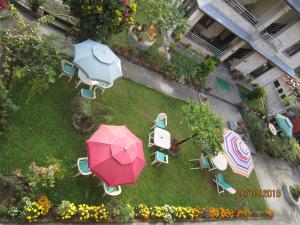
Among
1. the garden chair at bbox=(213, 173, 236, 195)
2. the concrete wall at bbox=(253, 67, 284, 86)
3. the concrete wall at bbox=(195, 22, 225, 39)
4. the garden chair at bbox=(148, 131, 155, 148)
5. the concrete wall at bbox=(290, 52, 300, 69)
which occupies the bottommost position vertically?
the garden chair at bbox=(213, 173, 236, 195)

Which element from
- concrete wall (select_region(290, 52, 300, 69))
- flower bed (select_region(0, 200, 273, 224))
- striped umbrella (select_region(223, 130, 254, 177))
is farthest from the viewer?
concrete wall (select_region(290, 52, 300, 69))

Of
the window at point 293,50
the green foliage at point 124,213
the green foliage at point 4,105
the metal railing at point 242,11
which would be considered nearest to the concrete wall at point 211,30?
the metal railing at point 242,11

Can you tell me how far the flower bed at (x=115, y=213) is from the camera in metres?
15.4

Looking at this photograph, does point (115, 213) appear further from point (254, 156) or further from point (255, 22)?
point (255, 22)

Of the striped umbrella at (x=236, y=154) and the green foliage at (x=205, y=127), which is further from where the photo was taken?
the striped umbrella at (x=236, y=154)

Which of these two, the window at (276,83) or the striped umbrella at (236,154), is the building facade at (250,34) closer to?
the window at (276,83)

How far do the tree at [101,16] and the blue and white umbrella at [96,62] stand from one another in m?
1.20

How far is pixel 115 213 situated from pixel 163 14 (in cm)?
1334

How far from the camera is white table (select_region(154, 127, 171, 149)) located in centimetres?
2107

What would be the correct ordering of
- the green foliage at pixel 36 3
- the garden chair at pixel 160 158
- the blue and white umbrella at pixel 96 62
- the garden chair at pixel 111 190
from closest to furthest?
the garden chair at pixel 111 190 < the blue and white umbrella at pixel 96 62 < the garden chair at pixel 160 158 < the green foliage at pixel 36 3

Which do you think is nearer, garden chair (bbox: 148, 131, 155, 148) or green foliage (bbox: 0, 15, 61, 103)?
green foliage (bbox: 0, 15, 61, 103)

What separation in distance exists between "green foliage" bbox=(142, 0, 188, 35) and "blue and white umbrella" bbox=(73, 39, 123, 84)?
5482 millimetres

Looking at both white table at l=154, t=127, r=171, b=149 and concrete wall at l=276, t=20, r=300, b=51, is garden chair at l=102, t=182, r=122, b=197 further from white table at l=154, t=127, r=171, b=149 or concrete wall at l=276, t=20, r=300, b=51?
concrete wall at l=276, t=20, r=300, b=51

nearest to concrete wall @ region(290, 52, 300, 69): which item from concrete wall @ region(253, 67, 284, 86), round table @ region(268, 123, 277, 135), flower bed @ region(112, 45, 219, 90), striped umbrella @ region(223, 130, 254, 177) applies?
concrete wall @ region(253, 67, 284, 86)
